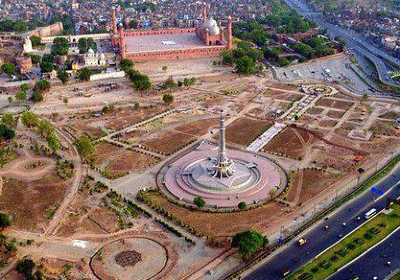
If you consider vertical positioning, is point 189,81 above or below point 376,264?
above

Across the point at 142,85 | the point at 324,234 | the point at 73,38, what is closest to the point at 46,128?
the point at 142,85

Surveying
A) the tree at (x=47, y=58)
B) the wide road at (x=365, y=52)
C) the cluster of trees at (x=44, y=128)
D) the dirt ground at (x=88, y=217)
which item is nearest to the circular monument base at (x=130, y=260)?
the dirt ground at (x=88, y=217)

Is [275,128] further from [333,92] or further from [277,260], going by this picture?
[277,260]

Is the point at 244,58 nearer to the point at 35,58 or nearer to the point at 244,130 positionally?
the point at 244,130

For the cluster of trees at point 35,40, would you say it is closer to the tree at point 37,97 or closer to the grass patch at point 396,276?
Result: the tree at point 37,97

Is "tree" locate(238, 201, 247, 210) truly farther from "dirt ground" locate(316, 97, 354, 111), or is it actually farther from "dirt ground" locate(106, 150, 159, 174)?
"dirt ground" locate(316, 97, 354, 111)

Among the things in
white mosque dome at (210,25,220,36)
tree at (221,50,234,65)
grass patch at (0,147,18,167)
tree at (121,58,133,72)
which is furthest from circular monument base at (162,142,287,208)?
white mosque dome at (210,25,220,36)

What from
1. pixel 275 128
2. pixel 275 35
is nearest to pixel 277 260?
pixel 275 128
